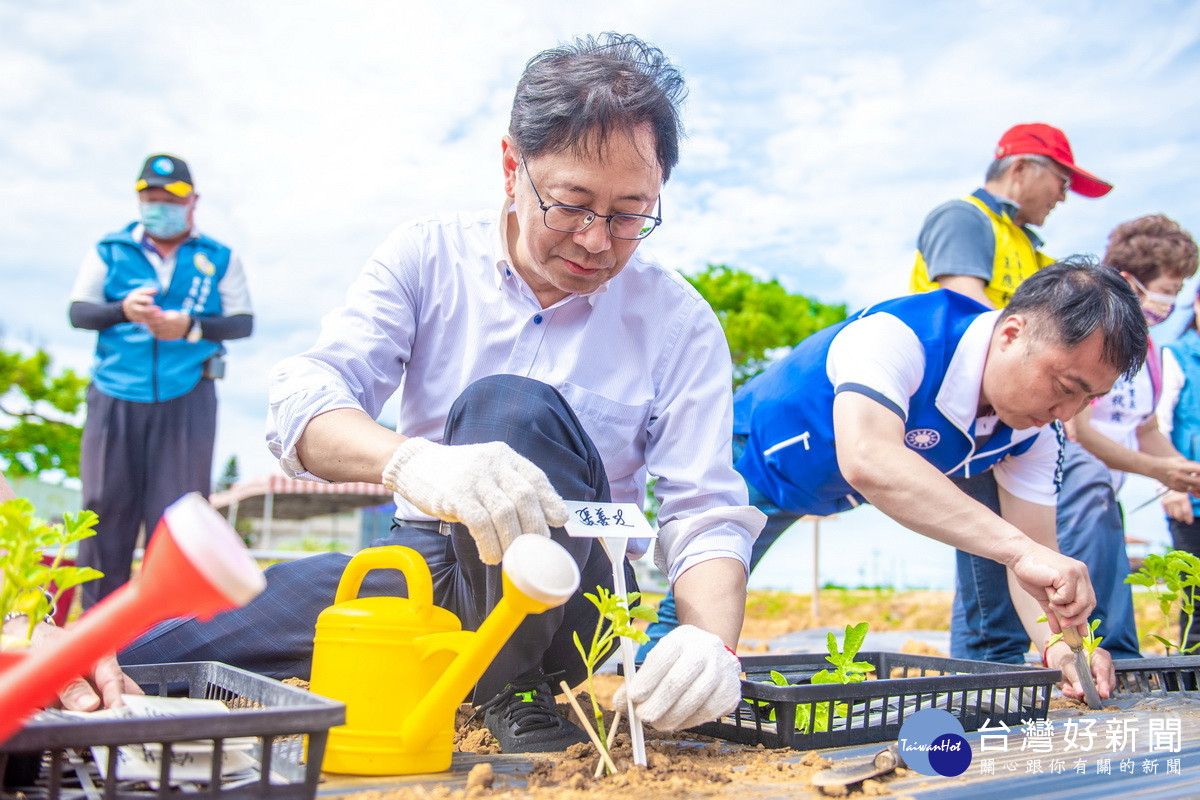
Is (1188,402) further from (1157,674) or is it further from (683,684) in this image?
(683,684)

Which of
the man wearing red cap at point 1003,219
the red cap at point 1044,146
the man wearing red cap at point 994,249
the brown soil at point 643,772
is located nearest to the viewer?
the brown soil at point 643,772

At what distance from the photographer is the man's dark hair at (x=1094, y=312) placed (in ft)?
7.51

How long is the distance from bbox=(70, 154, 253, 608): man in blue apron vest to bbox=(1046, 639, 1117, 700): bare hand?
3.28m

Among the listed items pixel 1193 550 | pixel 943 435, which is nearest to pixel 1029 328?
pixel 943 435

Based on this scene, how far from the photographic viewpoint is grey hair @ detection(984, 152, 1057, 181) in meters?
3.47

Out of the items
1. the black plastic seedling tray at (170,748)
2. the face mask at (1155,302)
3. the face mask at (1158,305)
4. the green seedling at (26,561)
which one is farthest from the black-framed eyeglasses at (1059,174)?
the green seedling at (26,561)

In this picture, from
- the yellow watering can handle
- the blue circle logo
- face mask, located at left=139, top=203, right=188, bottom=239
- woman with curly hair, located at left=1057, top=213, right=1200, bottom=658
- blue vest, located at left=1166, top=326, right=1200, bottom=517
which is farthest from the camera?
face mask, located at left=139, top=203, right=188, bottom=239

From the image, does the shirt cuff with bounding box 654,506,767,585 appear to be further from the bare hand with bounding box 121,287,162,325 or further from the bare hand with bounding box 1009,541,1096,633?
the bare hand with bounding box 121,287,162,325

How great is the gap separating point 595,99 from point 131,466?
2.91 metres

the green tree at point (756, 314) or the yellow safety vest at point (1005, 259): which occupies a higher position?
the green tree at point (756, 314)

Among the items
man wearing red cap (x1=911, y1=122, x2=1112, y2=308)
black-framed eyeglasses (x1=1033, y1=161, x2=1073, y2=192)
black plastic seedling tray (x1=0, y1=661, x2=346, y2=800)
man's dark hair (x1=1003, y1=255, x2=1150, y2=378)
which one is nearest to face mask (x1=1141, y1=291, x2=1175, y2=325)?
man wearing red cap (x1=911, y1=122, x2=1112, y2=308)

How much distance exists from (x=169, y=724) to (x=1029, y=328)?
7.32 feet

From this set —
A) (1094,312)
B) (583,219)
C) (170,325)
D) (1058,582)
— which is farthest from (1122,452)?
(170,325)

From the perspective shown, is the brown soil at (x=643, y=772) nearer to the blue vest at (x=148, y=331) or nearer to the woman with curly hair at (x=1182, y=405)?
the woman with curly hair at (x=1182, y=405)
